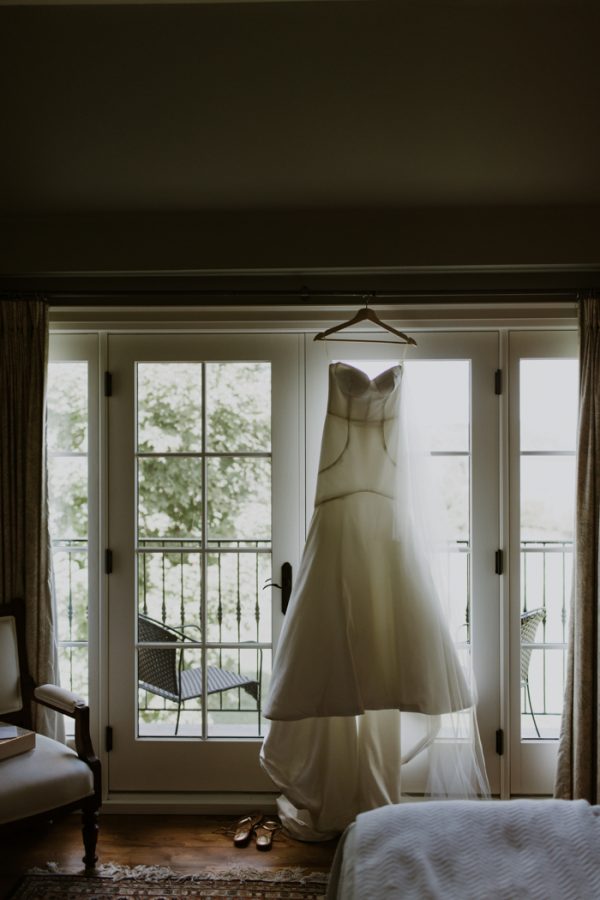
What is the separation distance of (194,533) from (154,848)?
4.01 ft

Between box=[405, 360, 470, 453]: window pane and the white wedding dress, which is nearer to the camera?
the white wedding dress

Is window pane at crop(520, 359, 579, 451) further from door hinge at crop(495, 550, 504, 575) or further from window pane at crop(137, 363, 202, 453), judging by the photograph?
window pane at crop(137, 363, 202, 453)

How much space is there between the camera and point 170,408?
273cm

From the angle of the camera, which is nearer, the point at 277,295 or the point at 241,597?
the point at 277,295

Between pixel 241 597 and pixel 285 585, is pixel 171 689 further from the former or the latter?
pixel 285 585

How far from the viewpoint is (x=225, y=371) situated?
2717 millimetres

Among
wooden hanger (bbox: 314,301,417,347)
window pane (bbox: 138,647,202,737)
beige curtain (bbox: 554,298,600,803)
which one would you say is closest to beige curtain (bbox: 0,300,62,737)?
window pane (bbox: 138,647,202,737)

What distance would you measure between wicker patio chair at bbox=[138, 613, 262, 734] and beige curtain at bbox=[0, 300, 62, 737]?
0.37 metres

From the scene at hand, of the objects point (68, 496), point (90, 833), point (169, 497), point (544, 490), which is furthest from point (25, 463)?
point (544, 490)

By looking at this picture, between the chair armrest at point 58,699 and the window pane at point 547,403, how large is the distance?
81.6 inches

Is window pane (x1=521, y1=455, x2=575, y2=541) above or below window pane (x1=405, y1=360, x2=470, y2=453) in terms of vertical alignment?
below

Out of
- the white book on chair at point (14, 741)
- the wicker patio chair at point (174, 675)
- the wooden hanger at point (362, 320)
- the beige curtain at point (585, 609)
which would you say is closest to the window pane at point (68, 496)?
the wicker patio chair at point (174, 675)

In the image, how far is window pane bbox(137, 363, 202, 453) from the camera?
8.93 ft

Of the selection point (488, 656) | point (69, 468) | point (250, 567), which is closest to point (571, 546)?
point (488, 656)
